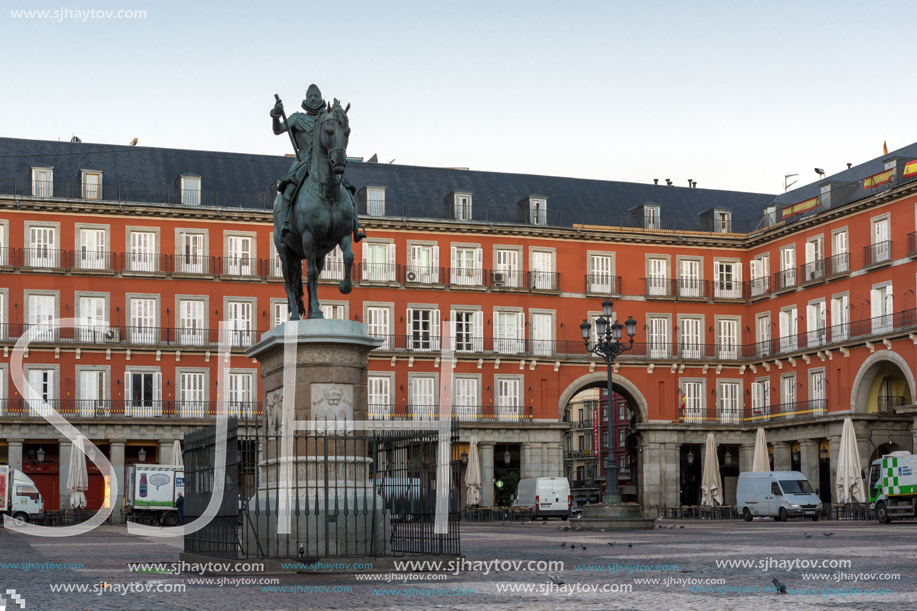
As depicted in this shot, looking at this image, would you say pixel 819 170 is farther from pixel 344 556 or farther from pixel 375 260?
pixel 344 556

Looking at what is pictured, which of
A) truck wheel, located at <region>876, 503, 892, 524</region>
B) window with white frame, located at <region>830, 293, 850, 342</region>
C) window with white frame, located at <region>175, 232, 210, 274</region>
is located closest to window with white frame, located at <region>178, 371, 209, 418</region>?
window with white frame, located at <region>175, 232, 210, 274</region>

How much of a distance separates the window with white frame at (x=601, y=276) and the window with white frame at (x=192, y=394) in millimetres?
18196

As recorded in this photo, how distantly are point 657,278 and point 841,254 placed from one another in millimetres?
9669

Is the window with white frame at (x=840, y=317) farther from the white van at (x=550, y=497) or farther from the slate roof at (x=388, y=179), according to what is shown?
the white van at (x=550, y=497)

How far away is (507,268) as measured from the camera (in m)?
57.3

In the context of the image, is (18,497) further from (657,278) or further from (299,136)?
(299,136)

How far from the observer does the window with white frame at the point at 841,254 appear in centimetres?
5188

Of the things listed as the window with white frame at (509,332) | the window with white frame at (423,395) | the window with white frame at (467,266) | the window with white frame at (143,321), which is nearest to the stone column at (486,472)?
the window with white frame at (423,395)

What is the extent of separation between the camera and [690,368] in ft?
194

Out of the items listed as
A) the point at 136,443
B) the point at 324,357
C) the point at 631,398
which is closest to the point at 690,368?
the point at 631,398

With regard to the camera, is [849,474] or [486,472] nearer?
[849,474]

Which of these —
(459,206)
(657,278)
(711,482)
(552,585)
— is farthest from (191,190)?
(552,585)

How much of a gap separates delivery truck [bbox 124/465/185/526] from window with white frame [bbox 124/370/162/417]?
8.62 metres

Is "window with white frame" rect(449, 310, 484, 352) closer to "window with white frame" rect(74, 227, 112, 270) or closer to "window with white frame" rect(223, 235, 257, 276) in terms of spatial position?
"window with white frame" rect(223, 235, 257, 276)
